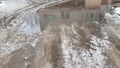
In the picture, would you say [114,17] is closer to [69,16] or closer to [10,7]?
[69,16]

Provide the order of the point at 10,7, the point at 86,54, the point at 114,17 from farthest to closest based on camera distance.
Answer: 1. the point at 10,7
2. the point at 114,17
3. the point at 86,54

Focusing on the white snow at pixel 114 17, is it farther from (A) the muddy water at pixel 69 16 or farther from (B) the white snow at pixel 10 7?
(B) the white snow at pixel 10 7

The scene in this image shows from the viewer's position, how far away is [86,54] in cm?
407

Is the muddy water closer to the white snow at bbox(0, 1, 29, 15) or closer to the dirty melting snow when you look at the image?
the white snow at bbox(0, 1, 29, 15)

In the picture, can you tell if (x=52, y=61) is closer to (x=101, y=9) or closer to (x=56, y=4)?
(x=101, y=9)

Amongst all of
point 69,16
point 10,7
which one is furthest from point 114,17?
point 10,7

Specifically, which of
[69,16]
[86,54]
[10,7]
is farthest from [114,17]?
[10,7]

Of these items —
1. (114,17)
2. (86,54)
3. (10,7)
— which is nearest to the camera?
(86,54)

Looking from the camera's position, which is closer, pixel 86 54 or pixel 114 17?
pixel 86 54

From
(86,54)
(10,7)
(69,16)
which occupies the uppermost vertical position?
(10,7)

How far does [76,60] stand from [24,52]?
115 centimetres

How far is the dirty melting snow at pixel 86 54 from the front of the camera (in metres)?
3.69

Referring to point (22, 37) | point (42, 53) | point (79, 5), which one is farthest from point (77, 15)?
point (42, 53)

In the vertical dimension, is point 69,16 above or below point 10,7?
below
